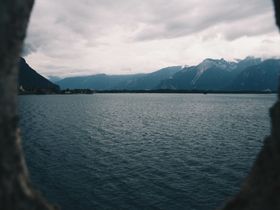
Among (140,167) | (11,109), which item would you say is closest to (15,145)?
(11,109)

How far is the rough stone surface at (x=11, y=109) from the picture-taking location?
9.86 metres

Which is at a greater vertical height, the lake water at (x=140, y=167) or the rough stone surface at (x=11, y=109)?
the rough stone surface at (x=11, y=109)

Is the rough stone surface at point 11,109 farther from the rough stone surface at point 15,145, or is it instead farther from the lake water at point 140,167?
the lake water at point 140,167

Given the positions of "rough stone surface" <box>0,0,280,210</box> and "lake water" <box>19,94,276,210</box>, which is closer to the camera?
"rough stone surface" <box>0,0,280,210</box>

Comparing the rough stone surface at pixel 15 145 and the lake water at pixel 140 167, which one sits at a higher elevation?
the rough stone surface at pixel 15 145

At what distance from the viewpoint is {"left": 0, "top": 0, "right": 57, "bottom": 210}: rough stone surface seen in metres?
9.86

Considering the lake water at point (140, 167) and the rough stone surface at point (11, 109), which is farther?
the lake water at point (140, 167)

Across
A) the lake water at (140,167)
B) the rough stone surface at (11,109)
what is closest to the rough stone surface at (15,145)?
the rough stone surface at (11,109)

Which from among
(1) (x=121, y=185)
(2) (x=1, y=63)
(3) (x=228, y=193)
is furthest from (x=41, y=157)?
(2) (x=1, y=63)

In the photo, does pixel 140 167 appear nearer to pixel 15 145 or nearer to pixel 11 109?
pixel 15 145

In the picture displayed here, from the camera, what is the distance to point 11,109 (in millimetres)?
10414

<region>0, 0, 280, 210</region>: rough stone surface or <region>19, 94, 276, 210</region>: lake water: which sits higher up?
<region>0, 0, 280, 210</region>: rough stone surface

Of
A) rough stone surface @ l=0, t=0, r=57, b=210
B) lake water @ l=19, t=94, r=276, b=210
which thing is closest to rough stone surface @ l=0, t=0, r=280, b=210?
rough stone surface @ l=0, t=0, r=57, b=210

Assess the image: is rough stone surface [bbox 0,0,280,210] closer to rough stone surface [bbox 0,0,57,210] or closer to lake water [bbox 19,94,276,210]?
rough stone surface [bbox 0,0,57,210]
